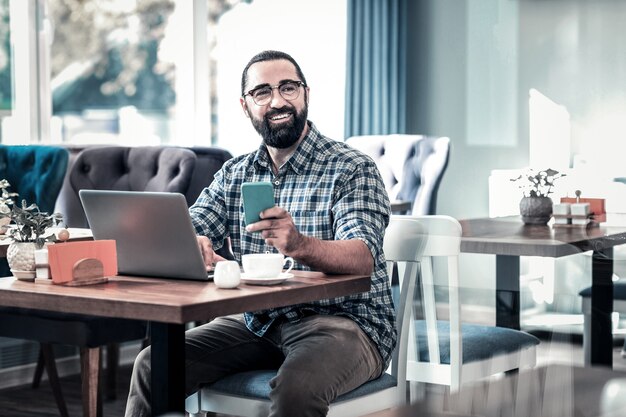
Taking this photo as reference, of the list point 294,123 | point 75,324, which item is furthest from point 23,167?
point 294,123

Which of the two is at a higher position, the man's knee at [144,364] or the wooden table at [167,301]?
the wooden table at [167,301]

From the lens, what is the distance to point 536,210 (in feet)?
7.06

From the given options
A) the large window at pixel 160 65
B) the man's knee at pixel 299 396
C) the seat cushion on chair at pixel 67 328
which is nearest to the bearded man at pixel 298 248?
the man's knee at pixel 299 396

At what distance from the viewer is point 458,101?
7.66ft

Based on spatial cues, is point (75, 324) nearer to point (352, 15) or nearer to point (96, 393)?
point (96, 393)

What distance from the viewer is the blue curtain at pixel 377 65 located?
104 inches

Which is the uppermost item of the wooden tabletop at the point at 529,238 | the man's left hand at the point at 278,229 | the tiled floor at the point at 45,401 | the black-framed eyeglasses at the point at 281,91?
the black-framed eyeglasses at the point at 281,91

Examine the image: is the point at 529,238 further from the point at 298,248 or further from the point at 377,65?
the point at 377,65

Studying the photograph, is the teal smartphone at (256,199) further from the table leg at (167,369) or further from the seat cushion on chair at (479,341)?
the seat cushion on chair at (479,341)

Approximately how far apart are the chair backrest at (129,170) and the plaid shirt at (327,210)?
1.16m

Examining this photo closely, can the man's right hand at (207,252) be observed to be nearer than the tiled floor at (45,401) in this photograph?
Yes

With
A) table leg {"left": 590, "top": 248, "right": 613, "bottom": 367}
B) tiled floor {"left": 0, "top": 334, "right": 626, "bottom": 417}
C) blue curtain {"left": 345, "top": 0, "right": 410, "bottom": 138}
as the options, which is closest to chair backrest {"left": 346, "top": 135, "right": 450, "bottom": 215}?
blue curtain {"left": 345, "top": 0, "right": 410, "bottom": 138}

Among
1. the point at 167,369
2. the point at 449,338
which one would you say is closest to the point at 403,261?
the point at 449,338

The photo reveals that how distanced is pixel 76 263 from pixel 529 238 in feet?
3.01
